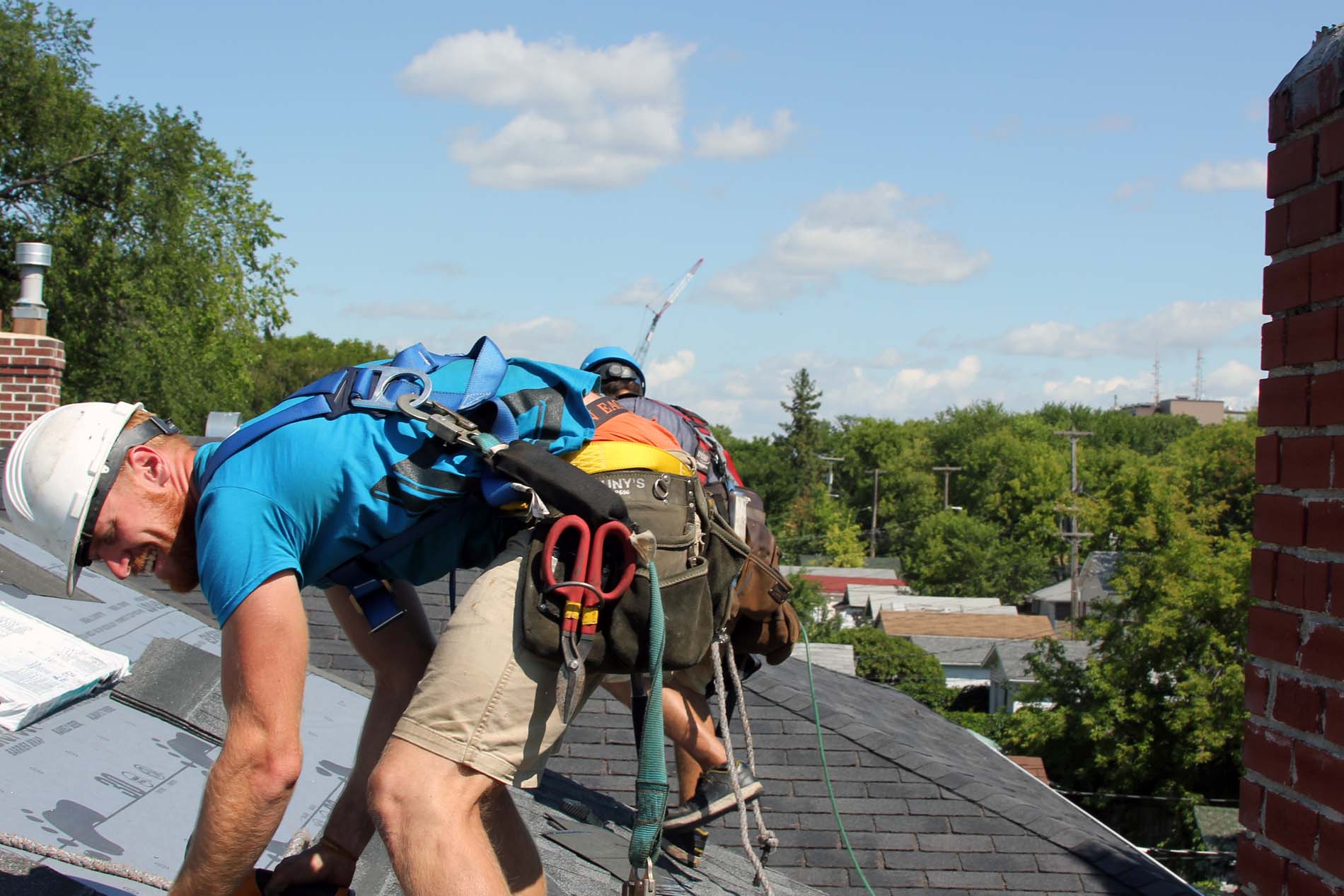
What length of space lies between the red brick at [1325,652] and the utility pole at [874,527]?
86097 millimetres

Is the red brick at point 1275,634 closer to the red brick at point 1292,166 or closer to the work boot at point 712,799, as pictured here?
the red brick at point 1292,166

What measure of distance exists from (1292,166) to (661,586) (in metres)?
1.77

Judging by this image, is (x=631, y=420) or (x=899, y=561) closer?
(x=631, y=420)

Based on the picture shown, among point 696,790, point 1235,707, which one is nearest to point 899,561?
point 1235,707

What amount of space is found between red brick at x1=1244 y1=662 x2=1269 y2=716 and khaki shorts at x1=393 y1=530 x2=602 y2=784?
5.40 ft

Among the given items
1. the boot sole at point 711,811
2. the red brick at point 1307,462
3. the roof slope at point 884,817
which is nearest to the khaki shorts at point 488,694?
the red brick at point 1307,462

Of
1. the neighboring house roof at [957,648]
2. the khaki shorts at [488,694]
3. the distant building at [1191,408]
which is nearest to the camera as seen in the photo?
the khaki shorts at [488,694]

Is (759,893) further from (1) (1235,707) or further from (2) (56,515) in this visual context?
(1) (1235,707)

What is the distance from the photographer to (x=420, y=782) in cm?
224

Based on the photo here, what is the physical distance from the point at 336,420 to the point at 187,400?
3403 cm

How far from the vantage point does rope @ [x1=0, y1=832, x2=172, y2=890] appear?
2.59m

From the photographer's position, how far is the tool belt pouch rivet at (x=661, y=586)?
2.35 m

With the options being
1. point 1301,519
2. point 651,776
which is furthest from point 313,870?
point 1301,519

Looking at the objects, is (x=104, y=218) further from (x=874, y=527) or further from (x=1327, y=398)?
(x=874, y=527)
